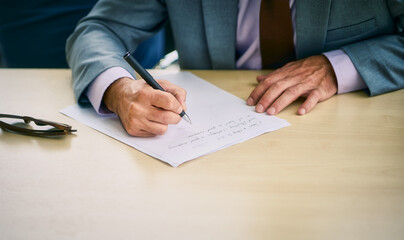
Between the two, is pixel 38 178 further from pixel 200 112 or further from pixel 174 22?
pixel 174 22

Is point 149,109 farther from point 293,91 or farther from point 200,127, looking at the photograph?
point 293,91

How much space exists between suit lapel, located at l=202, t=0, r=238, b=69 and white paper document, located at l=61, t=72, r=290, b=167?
0.72 ft

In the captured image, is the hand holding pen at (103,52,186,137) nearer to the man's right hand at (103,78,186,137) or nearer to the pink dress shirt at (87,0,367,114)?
the man's right hand at (103,78,186,137)

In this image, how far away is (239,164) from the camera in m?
0.65

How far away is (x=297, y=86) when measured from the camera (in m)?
0.89

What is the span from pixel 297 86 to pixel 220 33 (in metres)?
0.33

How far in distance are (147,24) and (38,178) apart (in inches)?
28.8

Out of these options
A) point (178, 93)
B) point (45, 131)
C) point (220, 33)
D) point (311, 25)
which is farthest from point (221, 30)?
point (45, 131)

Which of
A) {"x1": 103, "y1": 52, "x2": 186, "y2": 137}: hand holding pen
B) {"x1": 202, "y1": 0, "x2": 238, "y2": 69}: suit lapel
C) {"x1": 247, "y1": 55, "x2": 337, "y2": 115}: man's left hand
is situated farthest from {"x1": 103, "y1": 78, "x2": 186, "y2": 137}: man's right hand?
{"x1": 202, "y1": 0, "x2": 238, "y2": 69}: suit lapel

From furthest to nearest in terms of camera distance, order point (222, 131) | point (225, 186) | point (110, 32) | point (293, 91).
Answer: point (110, 32) → point (293, 91) → point (222, 131) → point (225, 186)

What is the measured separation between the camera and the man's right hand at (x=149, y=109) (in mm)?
745

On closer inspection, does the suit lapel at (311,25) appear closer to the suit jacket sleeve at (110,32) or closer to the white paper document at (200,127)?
the white paper document at (200,127)

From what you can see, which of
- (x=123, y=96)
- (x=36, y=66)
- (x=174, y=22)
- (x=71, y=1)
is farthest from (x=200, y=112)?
(x=36, y=66)

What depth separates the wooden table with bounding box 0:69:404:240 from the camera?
51 cm
